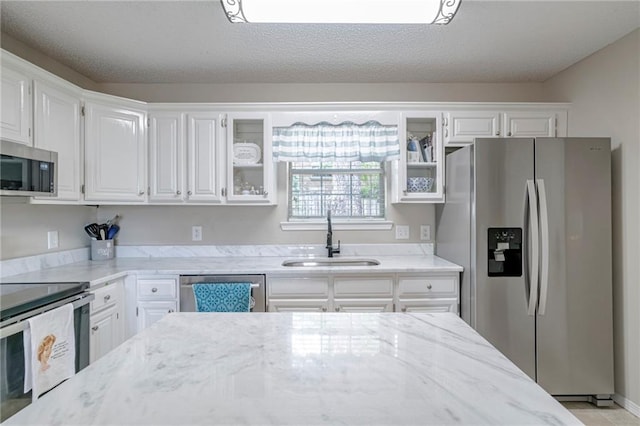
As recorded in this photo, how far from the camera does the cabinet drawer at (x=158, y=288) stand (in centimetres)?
244

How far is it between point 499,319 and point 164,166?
2839 millimetres

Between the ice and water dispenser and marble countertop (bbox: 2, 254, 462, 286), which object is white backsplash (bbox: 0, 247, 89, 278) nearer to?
marble countertop (bbox: 2, 254, 462, 286)

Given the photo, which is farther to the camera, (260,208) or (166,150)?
(260,208)

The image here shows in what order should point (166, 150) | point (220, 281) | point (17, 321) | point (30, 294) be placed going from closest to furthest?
point (17, 321), point (30, 294), point (220, 281), point (166, 150)

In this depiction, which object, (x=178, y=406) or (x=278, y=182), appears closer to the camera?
(x=178, y=406)

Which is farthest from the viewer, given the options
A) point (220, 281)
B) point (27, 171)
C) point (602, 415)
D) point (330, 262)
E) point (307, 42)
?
point (330, 262)

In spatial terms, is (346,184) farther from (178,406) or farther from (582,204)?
(178,406)

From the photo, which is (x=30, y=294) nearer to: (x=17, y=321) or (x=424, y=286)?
(x=17, y=321)

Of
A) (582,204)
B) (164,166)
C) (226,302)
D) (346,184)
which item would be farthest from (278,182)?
(582,204)

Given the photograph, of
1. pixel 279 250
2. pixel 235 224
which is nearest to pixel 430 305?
pixel 279 250

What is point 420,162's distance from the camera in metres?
2.79

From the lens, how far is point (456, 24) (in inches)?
82.4

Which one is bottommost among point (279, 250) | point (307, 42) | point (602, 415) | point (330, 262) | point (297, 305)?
point (602, 415)

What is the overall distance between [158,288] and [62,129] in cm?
130
